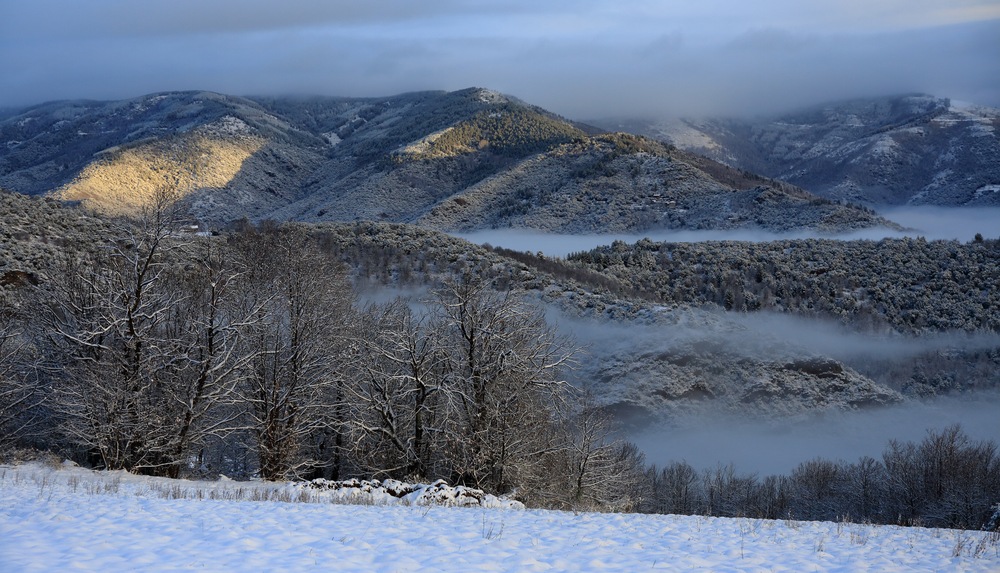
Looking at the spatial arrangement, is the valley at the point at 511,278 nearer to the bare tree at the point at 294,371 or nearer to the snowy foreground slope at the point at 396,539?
the bare tree at the point at 294,371

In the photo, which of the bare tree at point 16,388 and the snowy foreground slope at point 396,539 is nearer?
the snowy foreground slope at point 396,539

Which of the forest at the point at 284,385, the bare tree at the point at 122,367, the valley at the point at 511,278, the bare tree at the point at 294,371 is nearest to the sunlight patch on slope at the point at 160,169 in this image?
the valley at the point at 511,278

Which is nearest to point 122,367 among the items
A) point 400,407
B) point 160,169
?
point 400,407

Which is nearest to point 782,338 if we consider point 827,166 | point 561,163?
point 561,163

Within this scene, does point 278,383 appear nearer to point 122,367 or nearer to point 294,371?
point 294,371

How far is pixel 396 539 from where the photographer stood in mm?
10133

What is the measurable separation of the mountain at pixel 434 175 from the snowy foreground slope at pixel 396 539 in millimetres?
61785

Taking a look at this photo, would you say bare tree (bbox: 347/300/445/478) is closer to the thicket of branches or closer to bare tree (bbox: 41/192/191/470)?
the thicket of branches

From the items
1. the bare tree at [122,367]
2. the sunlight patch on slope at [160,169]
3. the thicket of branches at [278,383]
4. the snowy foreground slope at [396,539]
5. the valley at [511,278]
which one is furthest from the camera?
the sunlight patch on slope at [160,169]

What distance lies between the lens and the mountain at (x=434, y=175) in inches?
3174

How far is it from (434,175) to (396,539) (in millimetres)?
95351

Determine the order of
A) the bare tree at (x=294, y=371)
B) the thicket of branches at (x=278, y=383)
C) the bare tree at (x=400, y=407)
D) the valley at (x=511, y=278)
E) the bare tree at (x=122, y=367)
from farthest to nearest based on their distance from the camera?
the valley at (x=511, y=278) < the bare tree at (x=294, y=371) < the bare tree at (x=400, y=407) < the thicket of branches at (x=278, y=383) < the bare tree at (x=122, y=367)

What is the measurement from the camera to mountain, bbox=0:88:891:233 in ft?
265

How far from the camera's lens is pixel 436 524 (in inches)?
454
